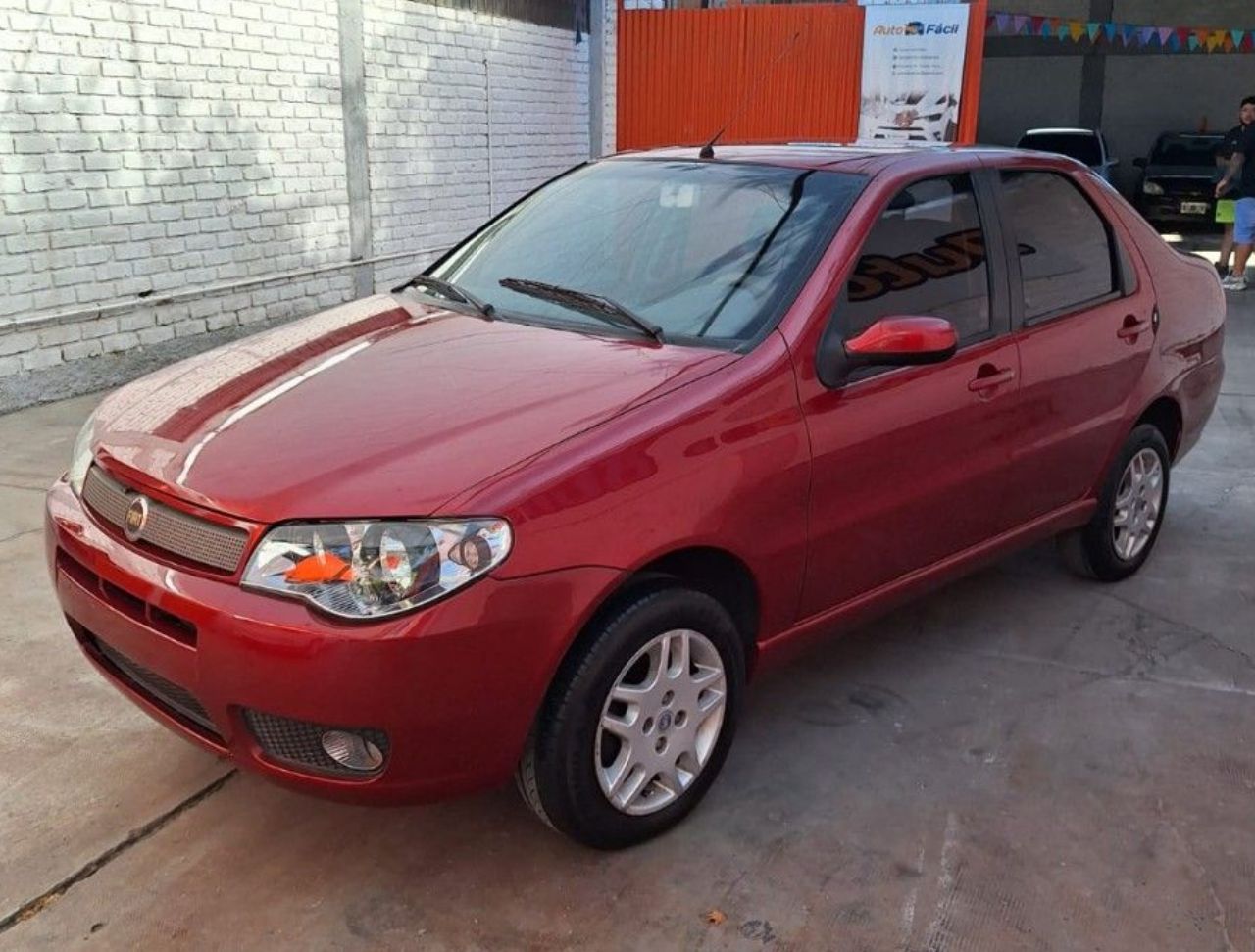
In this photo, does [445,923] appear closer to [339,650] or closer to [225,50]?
[339,650]

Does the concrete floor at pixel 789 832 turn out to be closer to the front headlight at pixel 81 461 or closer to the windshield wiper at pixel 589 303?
the front headlight at pixel 81 461

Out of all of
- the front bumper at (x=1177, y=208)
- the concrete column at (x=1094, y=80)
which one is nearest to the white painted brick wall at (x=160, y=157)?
the front bumper at (x=1177, y=208)

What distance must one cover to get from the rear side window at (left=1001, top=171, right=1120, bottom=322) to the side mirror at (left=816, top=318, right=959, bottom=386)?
2.84 feet

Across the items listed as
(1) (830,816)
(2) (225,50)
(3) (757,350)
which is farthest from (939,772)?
(2) (225,50)

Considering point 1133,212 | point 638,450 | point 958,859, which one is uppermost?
point 1133,212

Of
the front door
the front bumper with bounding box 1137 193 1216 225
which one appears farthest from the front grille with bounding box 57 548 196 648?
the front bumper with bounding box 1137 193 1216 225

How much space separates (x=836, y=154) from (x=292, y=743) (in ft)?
8.06

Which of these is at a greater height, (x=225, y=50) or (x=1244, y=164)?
(x=225, y=50)

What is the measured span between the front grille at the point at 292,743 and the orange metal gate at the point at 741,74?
1100 cm

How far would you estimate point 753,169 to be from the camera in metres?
3.72

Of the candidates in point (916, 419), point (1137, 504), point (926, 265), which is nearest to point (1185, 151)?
point (1137, 504)

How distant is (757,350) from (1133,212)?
234cm

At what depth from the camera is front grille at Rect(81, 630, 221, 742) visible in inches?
104

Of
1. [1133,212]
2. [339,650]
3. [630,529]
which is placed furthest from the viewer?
[1133,212]
